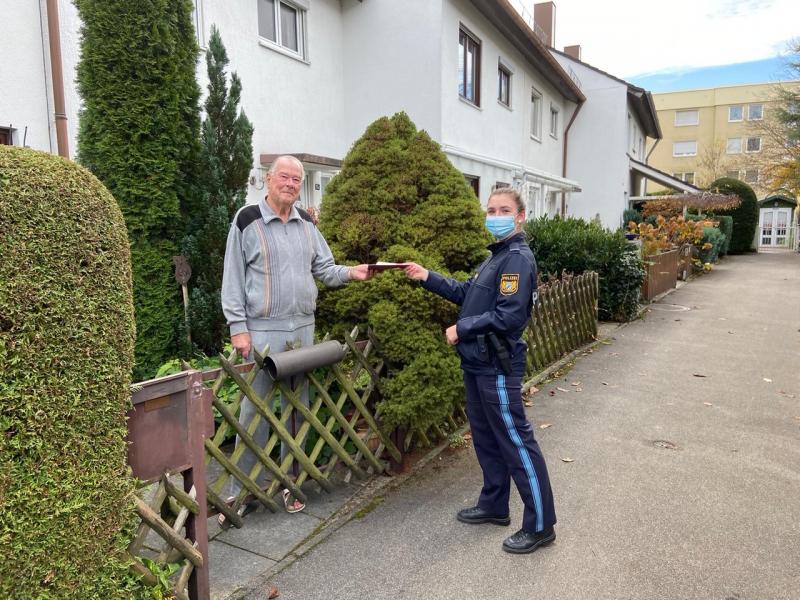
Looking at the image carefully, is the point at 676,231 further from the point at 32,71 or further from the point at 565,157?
the point at 32,71

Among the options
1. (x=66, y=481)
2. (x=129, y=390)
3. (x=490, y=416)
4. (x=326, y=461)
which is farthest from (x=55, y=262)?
(x=326, y=461)

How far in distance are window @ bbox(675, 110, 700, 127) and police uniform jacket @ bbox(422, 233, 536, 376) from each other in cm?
5949

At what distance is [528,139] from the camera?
57.7ft

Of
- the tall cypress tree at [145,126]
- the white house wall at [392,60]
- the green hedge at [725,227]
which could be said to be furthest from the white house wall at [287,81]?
the green hedge at [725,227]

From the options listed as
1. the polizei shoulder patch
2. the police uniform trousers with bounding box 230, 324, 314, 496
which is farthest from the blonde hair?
the police uniform trousers with bounding box 230, 324, 314, 496

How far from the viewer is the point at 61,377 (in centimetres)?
174

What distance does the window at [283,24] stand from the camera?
9.67m

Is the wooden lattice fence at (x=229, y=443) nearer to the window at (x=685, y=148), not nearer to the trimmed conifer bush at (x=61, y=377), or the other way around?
the trimmed conifer bush at (x=61, y=377)

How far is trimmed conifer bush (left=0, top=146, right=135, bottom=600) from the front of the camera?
1.63m

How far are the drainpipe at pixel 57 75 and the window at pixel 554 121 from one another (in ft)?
56.1

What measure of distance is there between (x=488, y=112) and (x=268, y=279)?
11.9 meters

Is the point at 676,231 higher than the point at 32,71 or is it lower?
lower

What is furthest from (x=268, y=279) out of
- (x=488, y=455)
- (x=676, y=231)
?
(x=676, y=231)

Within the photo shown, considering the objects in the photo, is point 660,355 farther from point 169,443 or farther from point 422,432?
point 169,443
